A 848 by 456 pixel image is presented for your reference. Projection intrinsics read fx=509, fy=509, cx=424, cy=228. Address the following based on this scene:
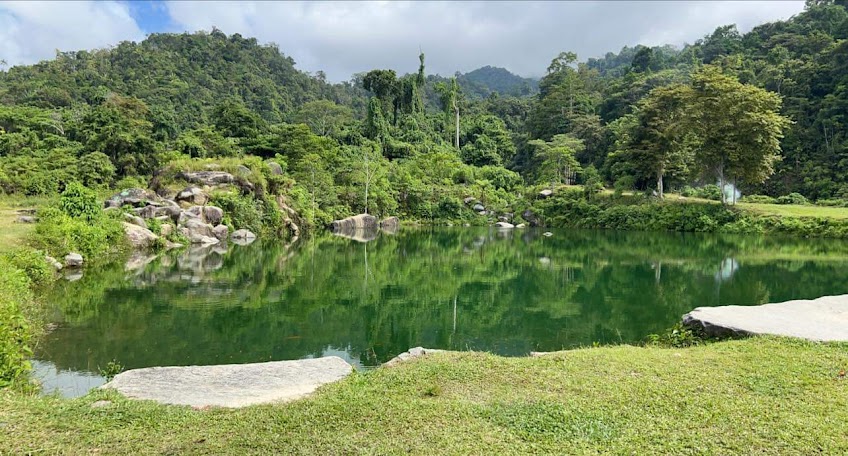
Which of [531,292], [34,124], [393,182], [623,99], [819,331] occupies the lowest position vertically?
[531,292]

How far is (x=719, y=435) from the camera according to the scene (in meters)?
3.89

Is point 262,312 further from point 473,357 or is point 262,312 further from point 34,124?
point 34,124

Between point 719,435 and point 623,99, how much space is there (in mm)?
55019

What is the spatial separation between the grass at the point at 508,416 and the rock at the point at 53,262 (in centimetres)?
1029

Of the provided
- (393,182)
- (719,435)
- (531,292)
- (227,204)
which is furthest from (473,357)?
(393,182)

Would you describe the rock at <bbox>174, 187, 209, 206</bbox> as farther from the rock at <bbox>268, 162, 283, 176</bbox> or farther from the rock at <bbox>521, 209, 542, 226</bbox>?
the rock at <bbox>521, 209, 542, 226</bbox>

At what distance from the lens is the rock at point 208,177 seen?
28109mm

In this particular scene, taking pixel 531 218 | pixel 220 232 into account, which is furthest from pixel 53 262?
pixel 531 218

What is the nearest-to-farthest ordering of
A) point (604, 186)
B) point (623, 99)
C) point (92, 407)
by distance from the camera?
point (92, 407) → point (604, 186) → point (623, 99)

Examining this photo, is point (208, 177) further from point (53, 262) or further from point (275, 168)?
point (53, 262)

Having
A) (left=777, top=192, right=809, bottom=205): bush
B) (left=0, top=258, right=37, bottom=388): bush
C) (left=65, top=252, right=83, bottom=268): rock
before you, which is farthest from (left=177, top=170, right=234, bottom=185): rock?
(left=777, top=192, right=809, bottom=205): bush

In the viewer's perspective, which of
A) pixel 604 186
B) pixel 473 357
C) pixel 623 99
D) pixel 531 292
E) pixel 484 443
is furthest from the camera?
pixel 623 99

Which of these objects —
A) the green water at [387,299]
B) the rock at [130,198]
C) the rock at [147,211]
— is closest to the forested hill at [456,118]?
the rock at [130,198]

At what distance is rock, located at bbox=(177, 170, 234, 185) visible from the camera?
1107 inches
